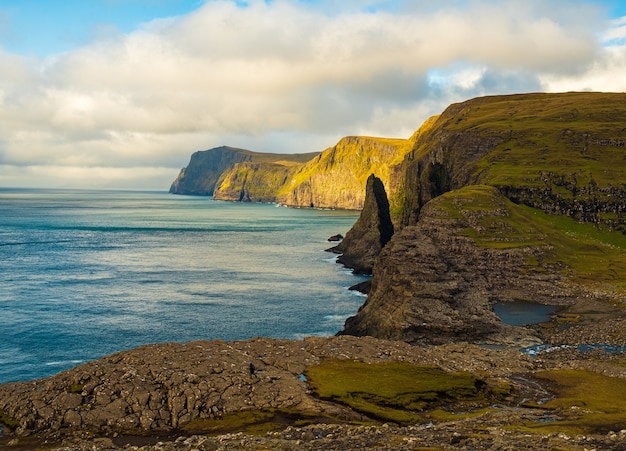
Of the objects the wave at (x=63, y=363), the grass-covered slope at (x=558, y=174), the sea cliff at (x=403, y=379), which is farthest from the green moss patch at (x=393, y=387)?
the grass-covered slope at (x=558, y=174)

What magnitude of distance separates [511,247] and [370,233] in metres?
69.0

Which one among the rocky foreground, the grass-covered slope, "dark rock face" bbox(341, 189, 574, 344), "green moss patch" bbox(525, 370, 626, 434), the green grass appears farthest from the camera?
the grass-covered slope

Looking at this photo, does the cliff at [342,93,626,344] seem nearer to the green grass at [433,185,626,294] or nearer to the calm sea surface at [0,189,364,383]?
the green grass at [433,185,626,294]

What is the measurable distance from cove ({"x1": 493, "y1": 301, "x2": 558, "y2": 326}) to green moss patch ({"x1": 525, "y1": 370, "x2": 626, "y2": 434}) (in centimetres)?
2896

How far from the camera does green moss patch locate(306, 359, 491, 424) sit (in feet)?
162

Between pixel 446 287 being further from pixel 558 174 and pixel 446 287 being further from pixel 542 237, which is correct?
pixel 558 174

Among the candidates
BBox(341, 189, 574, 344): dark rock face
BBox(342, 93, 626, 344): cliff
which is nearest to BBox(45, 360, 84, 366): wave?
Answer: BBox(342, 93, 626, 344): cliff

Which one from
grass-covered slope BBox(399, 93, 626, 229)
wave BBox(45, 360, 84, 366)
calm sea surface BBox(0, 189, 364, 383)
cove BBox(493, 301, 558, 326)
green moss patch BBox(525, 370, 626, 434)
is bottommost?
wave BBox(45, 360, 84, 366)

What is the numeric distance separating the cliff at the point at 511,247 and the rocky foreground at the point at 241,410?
90.3 feet

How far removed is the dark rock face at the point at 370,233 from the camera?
179500 millimetres

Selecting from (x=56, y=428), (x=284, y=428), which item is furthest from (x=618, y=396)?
(x=56, y=428)

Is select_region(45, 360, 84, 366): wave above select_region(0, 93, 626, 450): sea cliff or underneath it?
underneath

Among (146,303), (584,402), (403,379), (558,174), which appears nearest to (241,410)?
(403,379)

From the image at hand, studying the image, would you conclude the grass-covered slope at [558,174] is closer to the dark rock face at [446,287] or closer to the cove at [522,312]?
the dark rock face at [446,287]
